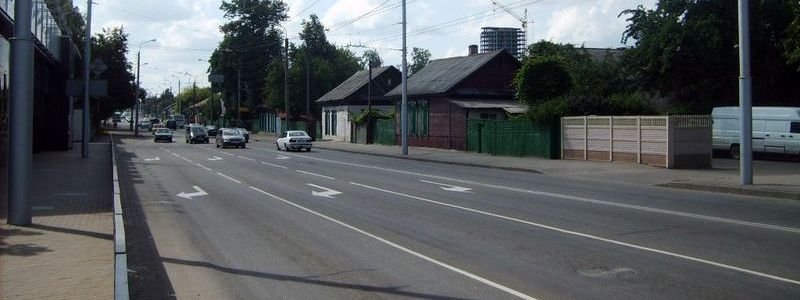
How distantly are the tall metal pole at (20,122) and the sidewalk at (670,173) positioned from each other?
15.9 m

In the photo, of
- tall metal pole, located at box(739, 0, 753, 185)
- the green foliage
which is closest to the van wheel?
the green foliage

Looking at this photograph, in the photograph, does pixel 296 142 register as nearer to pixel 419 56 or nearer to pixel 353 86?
pixel 353 86

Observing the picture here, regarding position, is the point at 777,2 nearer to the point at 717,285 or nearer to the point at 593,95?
the point at 593,95

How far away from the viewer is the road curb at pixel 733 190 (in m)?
17.3

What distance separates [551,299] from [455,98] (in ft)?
127

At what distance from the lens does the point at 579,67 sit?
4884 cm

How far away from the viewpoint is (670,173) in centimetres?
2434

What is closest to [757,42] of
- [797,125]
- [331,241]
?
[797,125]

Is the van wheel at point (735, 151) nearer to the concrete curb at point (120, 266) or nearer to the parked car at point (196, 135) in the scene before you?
the concrete curb at point (120, 266)

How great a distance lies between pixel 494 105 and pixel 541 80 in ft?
15.1

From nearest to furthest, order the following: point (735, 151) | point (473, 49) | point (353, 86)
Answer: point (735, 151)
point (473, 49)
point (353, 86)

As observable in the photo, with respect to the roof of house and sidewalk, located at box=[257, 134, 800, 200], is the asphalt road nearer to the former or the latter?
sidewalk, located at box=[257, 134, 800, 200]

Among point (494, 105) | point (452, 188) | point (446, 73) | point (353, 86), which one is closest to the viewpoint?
point (452, 188)

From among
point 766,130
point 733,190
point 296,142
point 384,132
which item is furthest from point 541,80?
point 733,190
